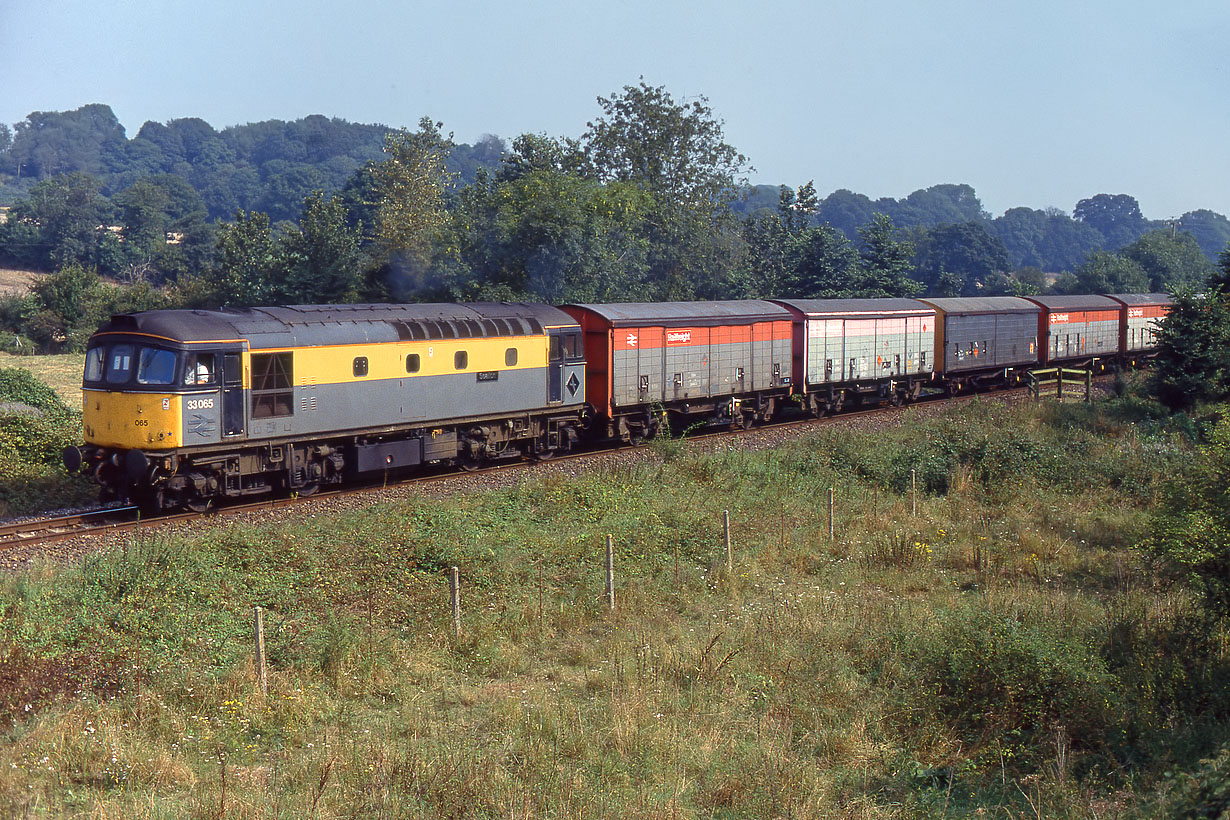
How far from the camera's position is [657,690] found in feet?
39.7

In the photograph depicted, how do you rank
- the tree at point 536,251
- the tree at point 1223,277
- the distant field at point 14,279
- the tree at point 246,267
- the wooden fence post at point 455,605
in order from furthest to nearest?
the distant field at point 14,279 < the tree at point 246,267 < the tree at point 536,251 < the tree at point 1223,277 < the wooden fence post at point 455,605

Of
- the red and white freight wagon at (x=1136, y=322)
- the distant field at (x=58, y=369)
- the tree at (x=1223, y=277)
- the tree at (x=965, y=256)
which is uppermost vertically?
the tree at (x=965, y=256)

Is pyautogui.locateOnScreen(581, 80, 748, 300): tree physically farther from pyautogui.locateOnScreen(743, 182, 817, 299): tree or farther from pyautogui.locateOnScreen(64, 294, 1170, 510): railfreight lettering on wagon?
pyautogui.locateOnScreen(64, 294, 1170, 510): railfreight lettering on wagon

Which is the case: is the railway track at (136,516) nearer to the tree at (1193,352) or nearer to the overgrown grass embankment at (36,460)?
the overgrown grass embankment at (36,460)

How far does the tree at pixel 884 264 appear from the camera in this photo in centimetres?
5741

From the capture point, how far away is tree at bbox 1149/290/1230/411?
33344 mm

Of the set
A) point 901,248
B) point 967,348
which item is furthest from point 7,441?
point 901,248

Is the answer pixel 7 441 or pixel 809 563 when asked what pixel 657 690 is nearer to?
pixel 809 563

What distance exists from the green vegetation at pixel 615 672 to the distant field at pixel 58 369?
2508 cm

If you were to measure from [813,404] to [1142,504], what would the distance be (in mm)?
14427

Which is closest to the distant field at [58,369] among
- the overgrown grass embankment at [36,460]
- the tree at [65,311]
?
the tree at [65,311]

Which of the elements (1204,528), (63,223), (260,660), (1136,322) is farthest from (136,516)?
(63,223)

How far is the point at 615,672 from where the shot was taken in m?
12.8

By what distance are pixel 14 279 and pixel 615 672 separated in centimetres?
10504
